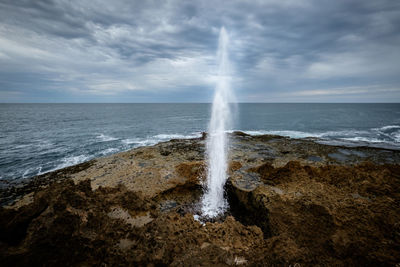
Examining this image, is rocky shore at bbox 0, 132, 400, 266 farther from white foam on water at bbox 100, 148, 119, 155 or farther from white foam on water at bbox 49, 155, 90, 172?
white foam on water at bbox 100, 148, 119, 155

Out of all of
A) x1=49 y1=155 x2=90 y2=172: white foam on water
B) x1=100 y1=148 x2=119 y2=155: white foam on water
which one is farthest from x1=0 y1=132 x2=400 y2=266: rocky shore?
x1=100 y1=148 x2=119 y2=155: white foam on water

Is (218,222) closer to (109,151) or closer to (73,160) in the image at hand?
(73,160)

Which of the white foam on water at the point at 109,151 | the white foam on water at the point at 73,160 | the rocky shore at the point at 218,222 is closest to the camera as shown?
the rocky shore at the point at 218,222

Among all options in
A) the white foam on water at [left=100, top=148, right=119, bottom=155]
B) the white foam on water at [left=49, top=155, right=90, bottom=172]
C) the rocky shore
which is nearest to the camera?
the rocky shore

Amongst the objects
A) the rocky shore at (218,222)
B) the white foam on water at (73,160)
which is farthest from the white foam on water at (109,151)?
the rocky shore at (218,222)

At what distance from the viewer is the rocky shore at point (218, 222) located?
4.09m

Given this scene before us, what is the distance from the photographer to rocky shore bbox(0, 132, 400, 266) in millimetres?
4086

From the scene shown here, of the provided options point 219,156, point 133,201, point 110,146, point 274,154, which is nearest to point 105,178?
point 133,201

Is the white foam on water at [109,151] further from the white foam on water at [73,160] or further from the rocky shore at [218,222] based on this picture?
the rocky shore at [218,222]

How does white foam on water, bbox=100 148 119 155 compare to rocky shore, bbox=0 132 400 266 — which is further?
white foam on water, bbox=100 148 119 155

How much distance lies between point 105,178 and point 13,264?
740 centimetres

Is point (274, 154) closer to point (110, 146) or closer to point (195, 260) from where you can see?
point (195, 260)

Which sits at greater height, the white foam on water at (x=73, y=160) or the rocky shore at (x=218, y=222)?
the rocky shore at (x=218, y=222)

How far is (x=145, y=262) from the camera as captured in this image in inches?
159
